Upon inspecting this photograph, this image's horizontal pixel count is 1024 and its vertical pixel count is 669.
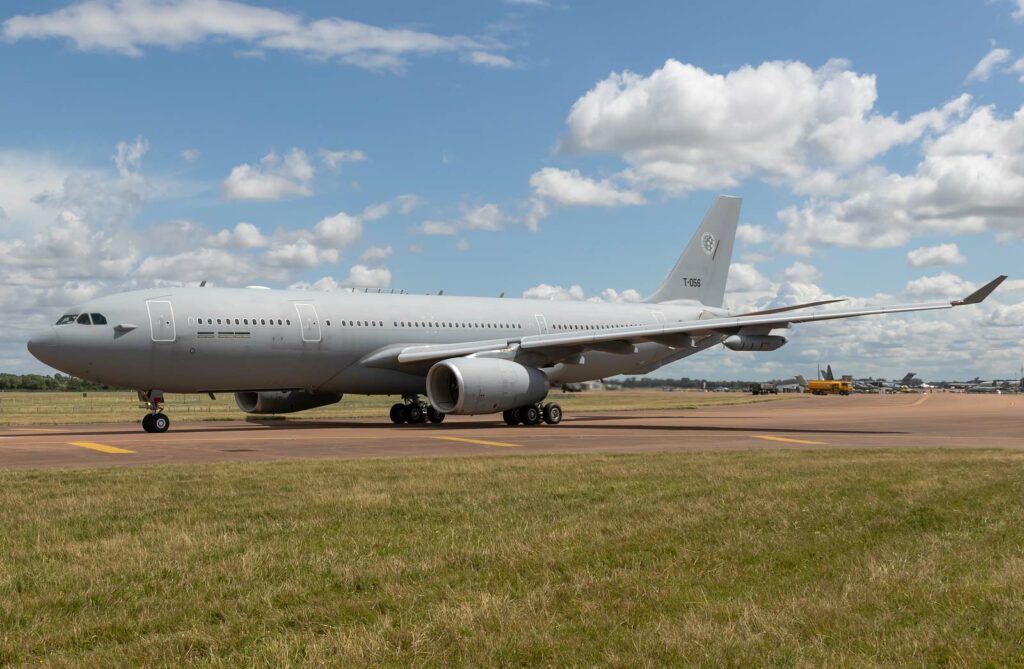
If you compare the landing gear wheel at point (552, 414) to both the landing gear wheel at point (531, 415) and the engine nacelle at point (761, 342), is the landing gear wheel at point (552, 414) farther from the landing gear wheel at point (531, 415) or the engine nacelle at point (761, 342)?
the engine nacelle at point (761, 342)

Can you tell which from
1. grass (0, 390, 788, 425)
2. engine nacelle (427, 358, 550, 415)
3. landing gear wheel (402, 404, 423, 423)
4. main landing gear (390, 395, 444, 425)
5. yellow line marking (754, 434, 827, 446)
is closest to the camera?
yellow line marking (754, 434, 827, 446)

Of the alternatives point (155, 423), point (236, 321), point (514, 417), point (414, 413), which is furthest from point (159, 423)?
point (514, 417)

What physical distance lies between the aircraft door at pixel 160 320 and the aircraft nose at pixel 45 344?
226 cm

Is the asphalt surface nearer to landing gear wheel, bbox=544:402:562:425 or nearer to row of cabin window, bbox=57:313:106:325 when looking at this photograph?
landing gear wheel, bbox=544:402:562:425

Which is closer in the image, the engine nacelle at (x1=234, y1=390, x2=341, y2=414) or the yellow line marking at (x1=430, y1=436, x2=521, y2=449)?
the yellow line marking at (x1=430, y1=436, x2=521, y2=449)

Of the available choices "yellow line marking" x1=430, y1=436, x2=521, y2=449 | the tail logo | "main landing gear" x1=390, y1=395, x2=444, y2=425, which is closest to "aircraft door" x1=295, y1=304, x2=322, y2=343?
"main landing gear" x1=390, y1=395, x2=444, y2=425

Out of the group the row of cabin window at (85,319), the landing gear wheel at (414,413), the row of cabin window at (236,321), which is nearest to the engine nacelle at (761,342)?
the landing gear wheel at (414,413)

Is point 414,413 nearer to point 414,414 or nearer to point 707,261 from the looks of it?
point 414,414

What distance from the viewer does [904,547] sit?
298 inches

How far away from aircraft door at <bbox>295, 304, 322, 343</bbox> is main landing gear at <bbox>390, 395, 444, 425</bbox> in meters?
4.50

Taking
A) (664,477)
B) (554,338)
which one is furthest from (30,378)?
(664,477)

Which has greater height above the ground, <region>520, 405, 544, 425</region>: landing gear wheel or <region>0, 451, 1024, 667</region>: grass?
<region>520, 405, 544, 425</region>: landing gear wheel

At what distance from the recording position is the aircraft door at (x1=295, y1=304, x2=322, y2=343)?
27.1 metres

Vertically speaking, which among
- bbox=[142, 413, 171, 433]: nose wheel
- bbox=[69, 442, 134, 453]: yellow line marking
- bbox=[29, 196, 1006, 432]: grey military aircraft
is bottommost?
bbox=[69, 442, 134, 453]: yellow line marking
